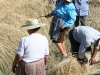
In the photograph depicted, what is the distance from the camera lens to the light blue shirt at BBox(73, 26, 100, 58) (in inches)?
235

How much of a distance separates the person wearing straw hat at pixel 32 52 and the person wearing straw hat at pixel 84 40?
1.40 metres

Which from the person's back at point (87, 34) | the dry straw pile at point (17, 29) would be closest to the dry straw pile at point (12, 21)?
the dry straw pile at point (17, 29)

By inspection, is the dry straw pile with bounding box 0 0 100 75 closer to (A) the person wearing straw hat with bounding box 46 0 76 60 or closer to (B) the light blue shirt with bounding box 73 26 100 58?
(B) the light blue shirt with bounding box 73 26 100 58

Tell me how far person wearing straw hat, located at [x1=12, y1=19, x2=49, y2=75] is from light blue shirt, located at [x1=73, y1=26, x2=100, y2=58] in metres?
1.38

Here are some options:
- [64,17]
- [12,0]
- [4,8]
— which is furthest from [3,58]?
[12,0]

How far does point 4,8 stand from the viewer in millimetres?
8469

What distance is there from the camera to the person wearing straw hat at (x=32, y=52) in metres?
4.54

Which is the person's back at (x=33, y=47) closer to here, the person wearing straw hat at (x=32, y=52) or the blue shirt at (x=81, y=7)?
the person wearing straw hat at (x=32, y=52)

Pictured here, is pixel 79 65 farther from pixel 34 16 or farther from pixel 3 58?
pixel 34 16

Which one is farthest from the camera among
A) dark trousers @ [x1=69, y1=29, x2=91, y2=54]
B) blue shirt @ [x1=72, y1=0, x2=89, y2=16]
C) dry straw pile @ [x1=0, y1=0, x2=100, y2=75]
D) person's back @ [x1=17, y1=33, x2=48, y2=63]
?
blue shirt @ [x1=72, y1=0, x2=89, y2=16]

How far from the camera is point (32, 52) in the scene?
15.1 ft

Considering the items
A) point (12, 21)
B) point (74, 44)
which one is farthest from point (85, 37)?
point (12, 21)

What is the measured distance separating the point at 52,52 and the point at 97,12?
4355 mm

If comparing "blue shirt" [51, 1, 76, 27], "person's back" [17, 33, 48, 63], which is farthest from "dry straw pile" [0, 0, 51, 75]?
"person's back" [17, 33, 48, 63]
